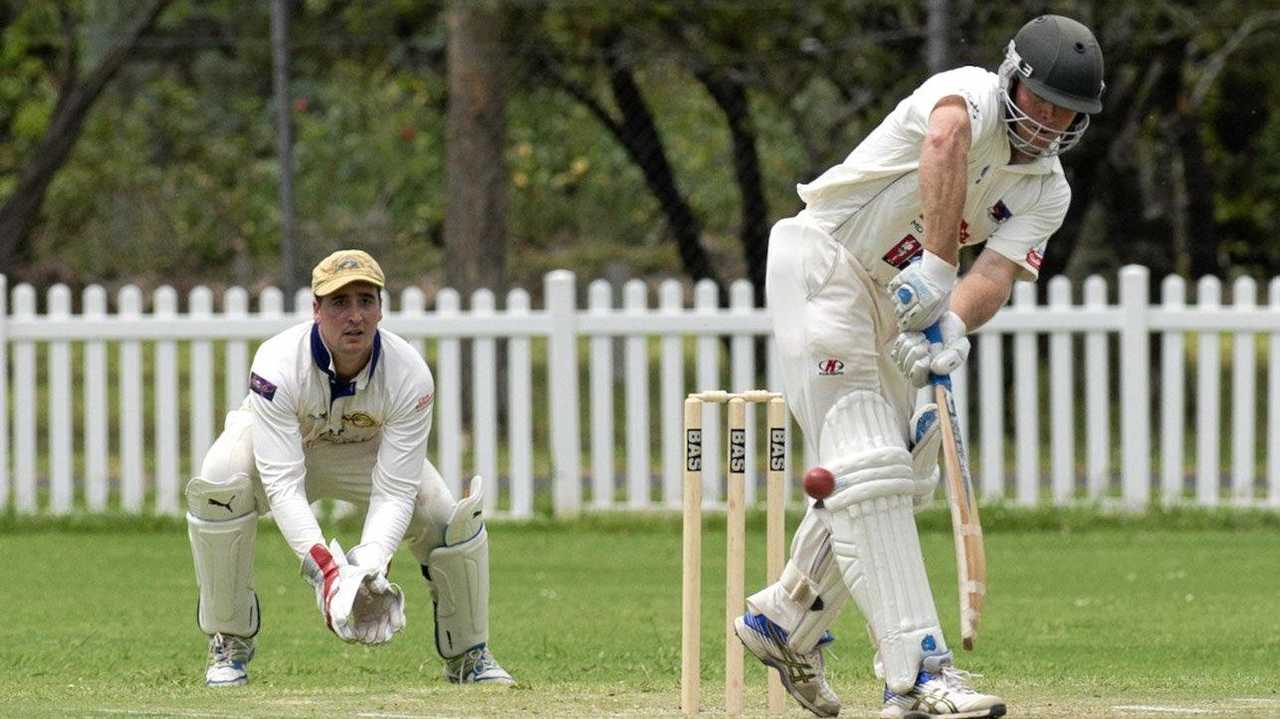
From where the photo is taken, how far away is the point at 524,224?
24125 millimetres

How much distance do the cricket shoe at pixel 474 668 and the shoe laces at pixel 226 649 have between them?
587mm

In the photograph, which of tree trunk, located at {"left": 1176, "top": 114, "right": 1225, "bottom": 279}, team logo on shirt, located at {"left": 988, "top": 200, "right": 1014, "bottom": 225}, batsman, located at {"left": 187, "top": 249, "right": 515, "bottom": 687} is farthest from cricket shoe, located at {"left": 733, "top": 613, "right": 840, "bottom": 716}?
tree trunk, located at {"left": 1176, "top": 114, "right": 1225, "bottom": 279}

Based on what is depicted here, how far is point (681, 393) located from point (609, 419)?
1.26ft

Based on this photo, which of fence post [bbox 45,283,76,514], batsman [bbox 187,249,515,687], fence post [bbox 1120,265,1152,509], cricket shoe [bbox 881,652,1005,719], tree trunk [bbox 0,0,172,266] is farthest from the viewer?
Result: tree trunk [bbox 0,0,172,266]

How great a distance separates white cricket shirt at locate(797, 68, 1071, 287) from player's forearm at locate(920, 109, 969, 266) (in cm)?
8

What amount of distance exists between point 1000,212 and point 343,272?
5.62ft

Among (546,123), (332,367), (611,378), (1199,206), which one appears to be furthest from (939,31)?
(546,123)

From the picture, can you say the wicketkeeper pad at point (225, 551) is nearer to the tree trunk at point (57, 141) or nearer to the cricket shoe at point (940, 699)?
the cricket shoe at point (940, 699)

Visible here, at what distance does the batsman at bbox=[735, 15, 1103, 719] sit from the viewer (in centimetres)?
526

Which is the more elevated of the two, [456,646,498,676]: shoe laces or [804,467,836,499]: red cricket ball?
[804,467,836,499]: red cricket ball

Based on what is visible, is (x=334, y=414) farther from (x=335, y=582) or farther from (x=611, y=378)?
(x=611, y=378)

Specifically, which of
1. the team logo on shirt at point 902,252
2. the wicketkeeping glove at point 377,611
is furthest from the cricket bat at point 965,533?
the wicketkeeping glove at point 377,611

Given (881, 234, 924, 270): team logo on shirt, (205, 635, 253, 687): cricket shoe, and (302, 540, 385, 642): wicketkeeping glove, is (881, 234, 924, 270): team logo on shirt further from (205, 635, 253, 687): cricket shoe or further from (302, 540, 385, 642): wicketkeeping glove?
(205, 635, 253, 687): cricket shoe

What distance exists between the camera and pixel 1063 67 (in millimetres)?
5266
